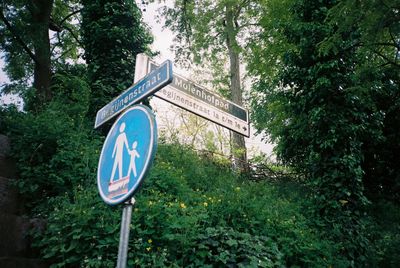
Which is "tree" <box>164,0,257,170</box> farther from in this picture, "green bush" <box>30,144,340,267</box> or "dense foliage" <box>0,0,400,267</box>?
"green bush" <box>30,144,340,267</box>

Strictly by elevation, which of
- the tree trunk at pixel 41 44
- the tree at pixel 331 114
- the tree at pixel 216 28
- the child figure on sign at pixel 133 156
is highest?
the tree at pixel 216 28

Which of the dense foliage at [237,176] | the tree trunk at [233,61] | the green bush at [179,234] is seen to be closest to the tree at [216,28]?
the tree trunk at [233,61]

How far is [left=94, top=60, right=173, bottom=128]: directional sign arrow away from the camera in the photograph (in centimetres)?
247

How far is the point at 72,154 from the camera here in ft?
16.9

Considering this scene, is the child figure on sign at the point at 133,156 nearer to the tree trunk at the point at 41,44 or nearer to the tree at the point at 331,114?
the tree at the point at 331,114

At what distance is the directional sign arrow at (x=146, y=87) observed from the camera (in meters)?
2.47

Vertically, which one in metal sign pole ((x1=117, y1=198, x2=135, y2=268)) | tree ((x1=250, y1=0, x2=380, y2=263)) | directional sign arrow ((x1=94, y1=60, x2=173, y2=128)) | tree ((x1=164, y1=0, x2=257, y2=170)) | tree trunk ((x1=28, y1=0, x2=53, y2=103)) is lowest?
metal sign pole ((x1=117, y1=198, x2=135, y2=268))

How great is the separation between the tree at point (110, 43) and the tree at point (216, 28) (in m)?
4.62

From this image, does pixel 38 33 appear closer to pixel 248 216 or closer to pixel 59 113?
pixel 59 113

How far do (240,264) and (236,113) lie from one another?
5.46 ft

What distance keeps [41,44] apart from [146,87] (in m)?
7.94

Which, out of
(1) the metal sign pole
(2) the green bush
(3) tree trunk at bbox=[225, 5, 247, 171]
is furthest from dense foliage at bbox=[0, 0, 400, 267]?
(3) tree trunk at bbox=[225, 5, 247, 171]

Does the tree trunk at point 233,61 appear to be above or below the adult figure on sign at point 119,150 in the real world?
above

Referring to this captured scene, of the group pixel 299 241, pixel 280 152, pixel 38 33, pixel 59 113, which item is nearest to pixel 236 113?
pixel 299 241
